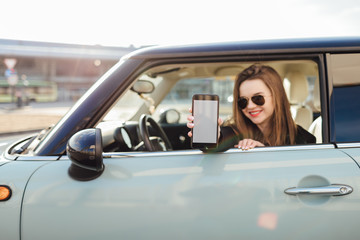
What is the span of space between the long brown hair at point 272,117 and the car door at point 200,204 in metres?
0.50

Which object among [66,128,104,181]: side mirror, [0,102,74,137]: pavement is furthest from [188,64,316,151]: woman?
[0,102,74,137]: pavement

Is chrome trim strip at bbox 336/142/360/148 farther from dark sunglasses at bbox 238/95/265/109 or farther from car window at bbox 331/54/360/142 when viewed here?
dark sunglasses at bbox 238/95/265/109

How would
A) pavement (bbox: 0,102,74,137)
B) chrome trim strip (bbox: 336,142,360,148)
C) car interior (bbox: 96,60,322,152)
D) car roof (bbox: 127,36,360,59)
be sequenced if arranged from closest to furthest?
chrome trim strip (bbox: 336,142,360,148) < car roof (bbox: 127,36,360,59) < car interior (bbox: 96,60,322,152) < pavement (bbox: 0,102,74,137)

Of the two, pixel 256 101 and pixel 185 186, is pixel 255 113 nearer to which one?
pixel 256 101

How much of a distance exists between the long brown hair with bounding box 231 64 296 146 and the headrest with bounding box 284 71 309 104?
5.02 feet

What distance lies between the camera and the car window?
1.58m

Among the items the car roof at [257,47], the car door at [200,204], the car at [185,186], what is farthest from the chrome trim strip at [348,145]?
the car roof at [257,47]

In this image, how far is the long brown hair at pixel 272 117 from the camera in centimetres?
192

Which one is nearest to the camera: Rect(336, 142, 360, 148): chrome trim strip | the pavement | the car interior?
Rect(336, 142, 360, 148): chrome trim strip

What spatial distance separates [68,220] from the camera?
1377 millimetres

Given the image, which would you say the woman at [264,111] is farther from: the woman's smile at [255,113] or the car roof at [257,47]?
the car roof at [257,47]

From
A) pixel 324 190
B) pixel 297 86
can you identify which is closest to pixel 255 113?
pixel 324 190

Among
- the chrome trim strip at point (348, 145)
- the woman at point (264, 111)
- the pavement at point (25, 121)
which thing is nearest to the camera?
the chrome trim strip at point (348, 145)

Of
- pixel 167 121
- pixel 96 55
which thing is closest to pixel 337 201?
pixel 167 121
